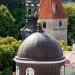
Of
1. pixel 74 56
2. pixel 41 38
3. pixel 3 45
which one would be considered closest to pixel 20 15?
pixel 3 45

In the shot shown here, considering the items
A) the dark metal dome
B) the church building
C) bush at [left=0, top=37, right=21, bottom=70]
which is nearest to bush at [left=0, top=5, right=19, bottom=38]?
the church building

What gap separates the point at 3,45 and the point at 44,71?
91.1 feet

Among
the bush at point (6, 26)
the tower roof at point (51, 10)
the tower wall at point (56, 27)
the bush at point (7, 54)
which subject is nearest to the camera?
the bush at point (7, 54)

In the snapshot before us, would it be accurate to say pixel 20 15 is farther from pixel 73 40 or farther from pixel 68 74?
pixel 68 74

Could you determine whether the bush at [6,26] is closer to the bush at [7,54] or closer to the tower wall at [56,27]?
the tower wall at [56,27]

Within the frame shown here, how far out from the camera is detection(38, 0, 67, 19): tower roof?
174 feet

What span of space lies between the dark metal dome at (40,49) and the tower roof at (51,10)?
4101 centimetres

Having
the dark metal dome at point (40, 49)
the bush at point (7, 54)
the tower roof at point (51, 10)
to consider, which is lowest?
the bush at point (7, 54)

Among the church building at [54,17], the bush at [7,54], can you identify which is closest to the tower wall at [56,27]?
the church building at [54,17]

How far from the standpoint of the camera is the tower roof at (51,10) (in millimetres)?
52906

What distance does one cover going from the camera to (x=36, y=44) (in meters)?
11.5

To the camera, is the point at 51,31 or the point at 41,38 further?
the point at 51,31

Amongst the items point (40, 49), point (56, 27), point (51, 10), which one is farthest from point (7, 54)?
point (40, 49)

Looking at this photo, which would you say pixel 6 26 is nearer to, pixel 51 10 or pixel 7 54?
pixel 51 10
